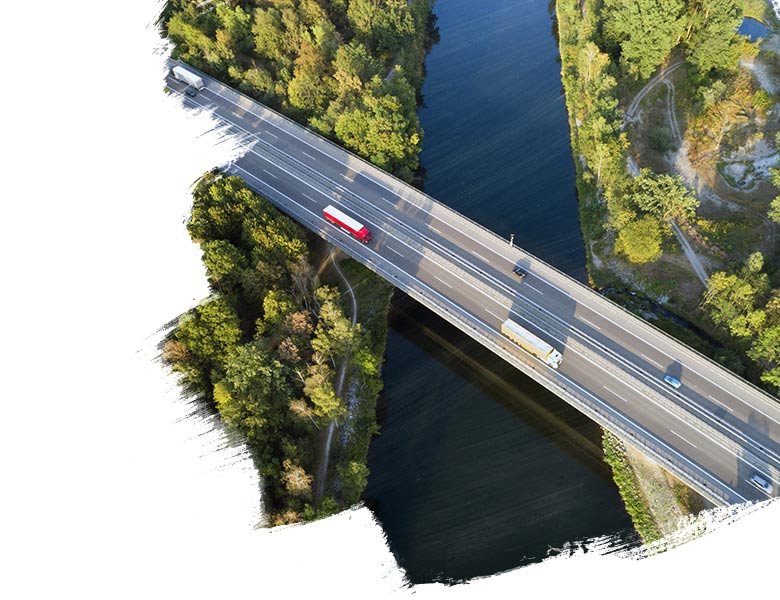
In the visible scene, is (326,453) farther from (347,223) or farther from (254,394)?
(347,223)

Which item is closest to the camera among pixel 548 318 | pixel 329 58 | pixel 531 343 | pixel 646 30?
pixel 531 343

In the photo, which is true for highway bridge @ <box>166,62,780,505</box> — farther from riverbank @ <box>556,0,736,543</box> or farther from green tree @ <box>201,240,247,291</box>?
green tree @ <box>201,240,247,291</box>

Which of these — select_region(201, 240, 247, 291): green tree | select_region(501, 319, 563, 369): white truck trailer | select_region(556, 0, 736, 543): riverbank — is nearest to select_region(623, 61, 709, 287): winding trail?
select_region(556, 0, 736, 543): riverbank

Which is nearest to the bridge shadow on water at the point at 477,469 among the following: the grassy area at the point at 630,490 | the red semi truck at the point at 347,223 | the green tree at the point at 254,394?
the grassy area at the point at 630,490

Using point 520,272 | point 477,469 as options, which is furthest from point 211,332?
point 520,272

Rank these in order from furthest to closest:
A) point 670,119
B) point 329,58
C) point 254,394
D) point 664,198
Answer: point 329,58
point 670,119
point 664,198
point 254,394

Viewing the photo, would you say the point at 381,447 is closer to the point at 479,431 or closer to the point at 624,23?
the point at 479,431
